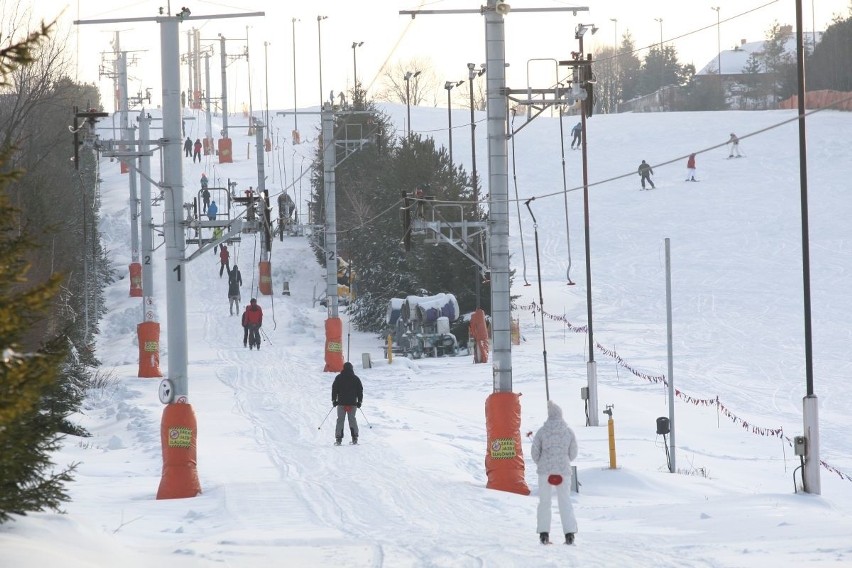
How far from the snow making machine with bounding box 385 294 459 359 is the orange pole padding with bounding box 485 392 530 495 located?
1865 cm

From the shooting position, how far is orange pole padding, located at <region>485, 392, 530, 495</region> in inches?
664

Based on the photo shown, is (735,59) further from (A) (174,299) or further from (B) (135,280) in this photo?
(A) (174,299)

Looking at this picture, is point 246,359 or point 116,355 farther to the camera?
point 116,355

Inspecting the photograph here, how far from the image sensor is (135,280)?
49.8 metres

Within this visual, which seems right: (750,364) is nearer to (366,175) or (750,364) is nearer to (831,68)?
(366,175)

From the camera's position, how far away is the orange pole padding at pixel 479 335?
33781 mm

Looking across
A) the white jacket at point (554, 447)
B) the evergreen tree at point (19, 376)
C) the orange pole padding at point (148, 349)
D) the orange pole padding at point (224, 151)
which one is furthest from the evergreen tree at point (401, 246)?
the orange pole padding at point (224, 151)

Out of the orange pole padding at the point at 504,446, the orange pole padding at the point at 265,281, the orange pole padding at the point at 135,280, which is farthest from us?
the orange pole padding at the point at 135,280

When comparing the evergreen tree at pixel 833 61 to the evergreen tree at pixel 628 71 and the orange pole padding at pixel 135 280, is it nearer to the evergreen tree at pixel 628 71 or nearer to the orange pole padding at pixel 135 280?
the evergreen tree at pixel 628 71

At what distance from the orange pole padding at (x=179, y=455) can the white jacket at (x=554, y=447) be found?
17.7ft

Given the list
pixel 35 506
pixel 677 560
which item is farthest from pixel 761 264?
pixel 35 506

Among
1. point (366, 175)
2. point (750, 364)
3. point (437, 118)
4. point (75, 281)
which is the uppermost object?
point (437, 118)

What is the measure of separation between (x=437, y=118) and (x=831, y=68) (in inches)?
1208

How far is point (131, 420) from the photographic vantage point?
23688mm
